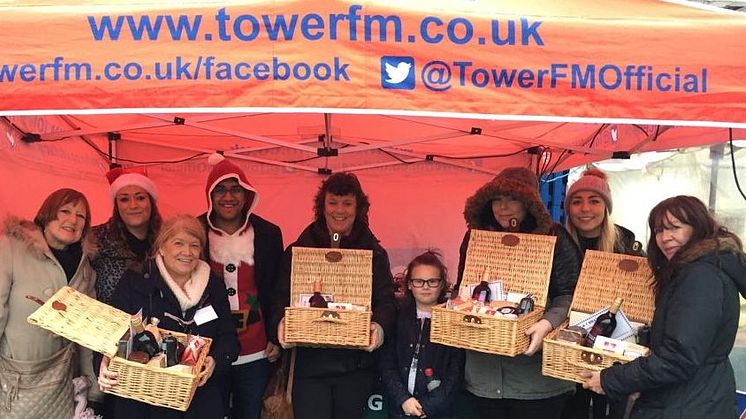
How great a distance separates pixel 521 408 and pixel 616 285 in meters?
0.74

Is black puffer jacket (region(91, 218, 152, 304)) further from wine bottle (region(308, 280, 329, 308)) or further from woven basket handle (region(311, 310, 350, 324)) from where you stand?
woven basket handle (region(311, 310, 350, 324))

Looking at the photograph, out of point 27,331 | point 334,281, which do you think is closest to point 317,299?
point 334,281

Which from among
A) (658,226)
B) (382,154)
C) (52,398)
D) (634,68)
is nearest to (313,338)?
(52,398)

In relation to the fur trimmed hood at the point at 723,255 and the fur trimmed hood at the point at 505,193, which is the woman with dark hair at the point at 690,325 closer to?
the fur trimmed hood at the point at 723,255

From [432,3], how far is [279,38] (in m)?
0.55

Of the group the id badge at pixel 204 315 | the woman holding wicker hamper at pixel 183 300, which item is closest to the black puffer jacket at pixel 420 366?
the woman holding wicker hamper at pixel 183 300

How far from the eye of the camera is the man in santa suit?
11.1 feet

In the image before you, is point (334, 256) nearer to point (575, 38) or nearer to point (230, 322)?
point (230, 322)

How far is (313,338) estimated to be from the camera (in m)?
2.91

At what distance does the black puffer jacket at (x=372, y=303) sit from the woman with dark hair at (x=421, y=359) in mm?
93

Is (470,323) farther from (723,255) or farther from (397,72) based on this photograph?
(397,72)

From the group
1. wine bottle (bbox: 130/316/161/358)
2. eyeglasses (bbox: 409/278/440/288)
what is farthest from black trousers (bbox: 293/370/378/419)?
wine bottle (bbox: 130/316/161/358)

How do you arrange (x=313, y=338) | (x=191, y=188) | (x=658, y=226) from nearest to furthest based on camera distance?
1. (x=658, y=226)
2. (x=313, y=338)
3. (x=191, y=188)

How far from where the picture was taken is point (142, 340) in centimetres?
260
